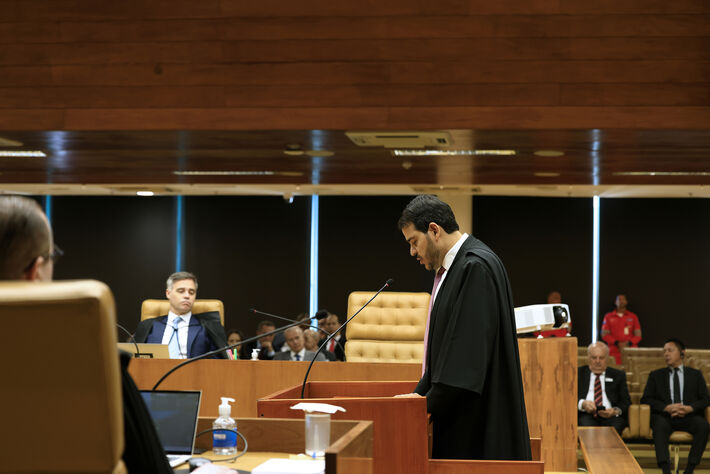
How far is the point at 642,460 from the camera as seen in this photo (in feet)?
26.5

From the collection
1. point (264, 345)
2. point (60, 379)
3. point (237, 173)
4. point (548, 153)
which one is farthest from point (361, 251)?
point (60, 379)

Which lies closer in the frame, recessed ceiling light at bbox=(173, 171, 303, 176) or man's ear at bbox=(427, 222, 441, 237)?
man's ear at bbox=(427, 222, 441, 237)

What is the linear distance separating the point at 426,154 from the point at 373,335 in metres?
1.62

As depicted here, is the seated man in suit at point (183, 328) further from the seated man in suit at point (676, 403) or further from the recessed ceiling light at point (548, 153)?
the seated man in suit at point (676, 403)

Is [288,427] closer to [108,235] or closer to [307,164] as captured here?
[307,164]

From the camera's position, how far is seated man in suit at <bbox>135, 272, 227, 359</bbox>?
5.80 m

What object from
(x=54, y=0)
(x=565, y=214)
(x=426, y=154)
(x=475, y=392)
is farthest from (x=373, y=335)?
(x=565, y=214)

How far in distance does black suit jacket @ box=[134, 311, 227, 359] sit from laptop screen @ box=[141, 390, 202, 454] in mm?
3407

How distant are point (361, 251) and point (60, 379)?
12.7 metres

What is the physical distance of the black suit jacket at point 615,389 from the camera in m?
7.88

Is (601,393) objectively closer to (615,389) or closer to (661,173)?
(615,389)

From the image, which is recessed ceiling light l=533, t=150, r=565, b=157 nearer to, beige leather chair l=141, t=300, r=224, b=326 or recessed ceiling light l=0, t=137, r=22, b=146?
beige leather chair l=141, t=300, r=224, b=326

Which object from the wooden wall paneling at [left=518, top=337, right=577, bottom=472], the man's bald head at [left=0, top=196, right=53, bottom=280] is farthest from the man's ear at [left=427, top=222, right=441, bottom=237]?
the man's bald head at [left=0, top=196, right=53, bottom=280]

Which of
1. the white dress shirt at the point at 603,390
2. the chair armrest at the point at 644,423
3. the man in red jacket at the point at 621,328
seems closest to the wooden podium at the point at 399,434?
the white dress shirt at the point at 603,390
